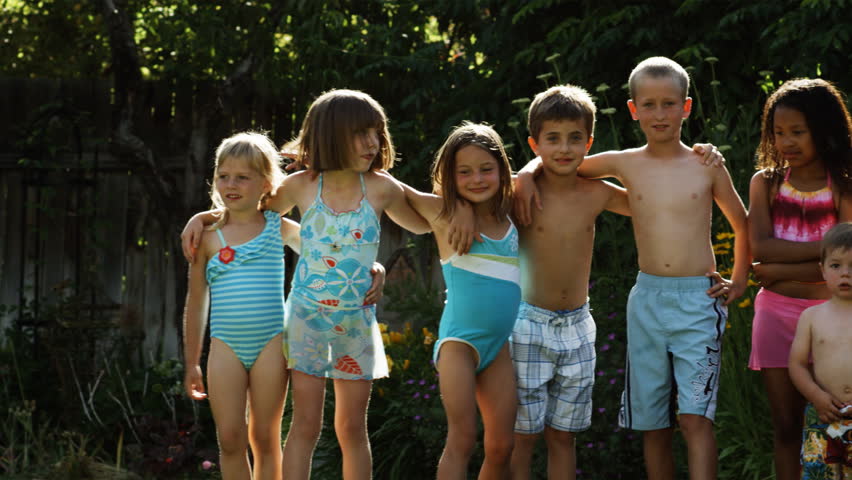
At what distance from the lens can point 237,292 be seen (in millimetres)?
3670

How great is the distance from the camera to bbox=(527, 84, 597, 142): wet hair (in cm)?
367

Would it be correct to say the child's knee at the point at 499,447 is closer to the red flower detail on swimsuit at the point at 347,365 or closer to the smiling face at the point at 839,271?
the red flower detail on swimsuit at the point at 347,365

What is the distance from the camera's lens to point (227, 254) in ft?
12.1

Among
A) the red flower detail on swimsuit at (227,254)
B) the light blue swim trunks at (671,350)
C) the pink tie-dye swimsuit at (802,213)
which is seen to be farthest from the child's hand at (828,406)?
the red flower detail on swimsuit at (227,254)

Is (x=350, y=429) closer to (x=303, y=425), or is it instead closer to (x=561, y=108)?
(x=303, y=425)

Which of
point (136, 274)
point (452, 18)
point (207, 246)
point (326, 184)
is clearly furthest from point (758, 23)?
point (136, 274)

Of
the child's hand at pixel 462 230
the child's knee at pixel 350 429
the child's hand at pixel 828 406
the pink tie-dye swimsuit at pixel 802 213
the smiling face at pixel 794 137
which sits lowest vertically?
the child's knee at pixel 350 429

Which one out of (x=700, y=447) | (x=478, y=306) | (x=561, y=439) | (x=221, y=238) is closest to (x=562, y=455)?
(x=561, y=439)

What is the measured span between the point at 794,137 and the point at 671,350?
942 mm

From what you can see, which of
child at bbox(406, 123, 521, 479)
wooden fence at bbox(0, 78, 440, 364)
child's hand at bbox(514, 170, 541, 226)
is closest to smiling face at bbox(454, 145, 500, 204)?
child at bbox(406, 123, 521, 479)

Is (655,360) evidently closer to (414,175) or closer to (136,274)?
(414,175)

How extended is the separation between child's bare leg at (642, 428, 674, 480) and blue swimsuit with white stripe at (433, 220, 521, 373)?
28.0 inches

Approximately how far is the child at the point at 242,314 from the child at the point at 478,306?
650 mm

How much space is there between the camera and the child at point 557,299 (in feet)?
12.1
